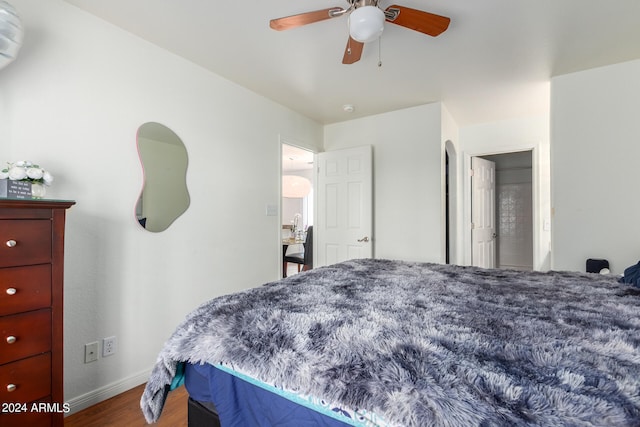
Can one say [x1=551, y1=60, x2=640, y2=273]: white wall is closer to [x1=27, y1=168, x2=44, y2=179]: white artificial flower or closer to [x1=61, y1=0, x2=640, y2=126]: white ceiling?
[x1=61, y1=0, x2=640, y2=126]: white ceiling

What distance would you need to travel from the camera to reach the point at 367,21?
57.4 inches

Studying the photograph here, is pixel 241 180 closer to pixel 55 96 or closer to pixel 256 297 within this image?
pixel 55 96

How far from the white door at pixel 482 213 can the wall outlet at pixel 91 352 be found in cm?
424

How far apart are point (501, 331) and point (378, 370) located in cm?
46

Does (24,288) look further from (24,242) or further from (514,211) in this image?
(514,211)

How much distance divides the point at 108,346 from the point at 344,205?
8.58ft

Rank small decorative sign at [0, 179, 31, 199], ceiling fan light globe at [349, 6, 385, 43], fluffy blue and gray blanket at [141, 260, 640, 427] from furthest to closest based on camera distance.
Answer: ceiling fan light globe at [349, 6, 385, 43] < small decorative sign at [0, 179, 31, 199] < fluffy blue and gray blanket at [141, 260, 640, 427]

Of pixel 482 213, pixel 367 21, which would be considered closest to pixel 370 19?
pixel 367 21

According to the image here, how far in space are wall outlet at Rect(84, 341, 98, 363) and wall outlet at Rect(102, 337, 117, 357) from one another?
44 millimetres

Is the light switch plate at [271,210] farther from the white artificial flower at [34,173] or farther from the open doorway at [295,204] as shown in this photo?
the white artificial flower at [34,173]

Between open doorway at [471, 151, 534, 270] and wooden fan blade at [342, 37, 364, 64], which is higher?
wooden fan blade at [342, 37, 364, 64]

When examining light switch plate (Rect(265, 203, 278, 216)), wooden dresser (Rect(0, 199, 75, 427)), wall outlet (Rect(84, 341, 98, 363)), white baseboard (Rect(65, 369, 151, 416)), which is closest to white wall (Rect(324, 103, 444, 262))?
light switch plate (Rect(265, 203, 278, 216))

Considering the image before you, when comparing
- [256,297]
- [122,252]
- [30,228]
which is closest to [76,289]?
[122,252]

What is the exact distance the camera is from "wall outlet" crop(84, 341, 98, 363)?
179 centimetres
